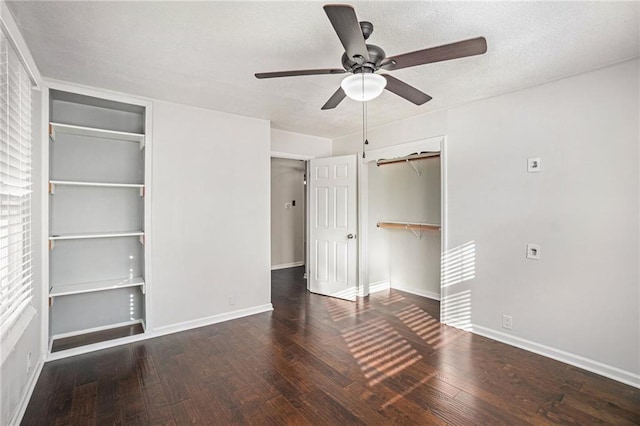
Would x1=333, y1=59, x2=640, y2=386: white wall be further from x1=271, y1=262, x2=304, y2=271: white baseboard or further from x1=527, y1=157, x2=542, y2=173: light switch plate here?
x1=271, y1=262, x2=304, y2=271: white baseboard

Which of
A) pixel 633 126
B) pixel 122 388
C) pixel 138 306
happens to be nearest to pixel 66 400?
pixel 122 388

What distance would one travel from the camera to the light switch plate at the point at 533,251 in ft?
Result: 9.50

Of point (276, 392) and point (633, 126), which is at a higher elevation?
point (633, 126)

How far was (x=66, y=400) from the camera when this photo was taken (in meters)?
2.22

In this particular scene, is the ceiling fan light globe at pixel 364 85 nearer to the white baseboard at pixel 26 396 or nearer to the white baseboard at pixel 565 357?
the white baseboard at pixel 565 357

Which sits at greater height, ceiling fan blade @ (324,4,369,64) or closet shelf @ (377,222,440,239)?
ceiling fan blade @ (324,4,369,64)

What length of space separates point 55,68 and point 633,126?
4.54 m

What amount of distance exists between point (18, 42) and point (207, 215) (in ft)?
6.74

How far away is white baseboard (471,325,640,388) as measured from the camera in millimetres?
2418

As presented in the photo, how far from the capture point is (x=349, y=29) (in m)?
1.50

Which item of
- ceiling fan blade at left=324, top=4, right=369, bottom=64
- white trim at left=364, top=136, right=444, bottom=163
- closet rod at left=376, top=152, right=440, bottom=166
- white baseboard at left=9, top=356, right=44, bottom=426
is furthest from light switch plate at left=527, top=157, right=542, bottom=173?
white baseboard at left=9, top=356, right=44, bottom=426

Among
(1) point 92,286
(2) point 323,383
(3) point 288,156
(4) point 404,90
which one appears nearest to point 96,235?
(1) point 92,286

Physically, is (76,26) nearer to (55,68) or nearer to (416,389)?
(55,68)

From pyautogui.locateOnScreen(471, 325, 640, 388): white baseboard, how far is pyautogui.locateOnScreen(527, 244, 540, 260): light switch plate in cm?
80
